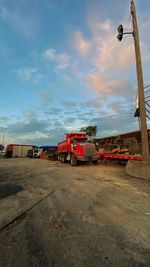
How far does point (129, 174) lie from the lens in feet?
39.4

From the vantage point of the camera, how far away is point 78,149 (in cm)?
1958

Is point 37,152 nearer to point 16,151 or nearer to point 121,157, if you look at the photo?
point 16,151

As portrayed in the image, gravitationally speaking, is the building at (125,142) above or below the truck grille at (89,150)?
above

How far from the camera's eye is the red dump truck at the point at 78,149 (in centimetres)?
1894


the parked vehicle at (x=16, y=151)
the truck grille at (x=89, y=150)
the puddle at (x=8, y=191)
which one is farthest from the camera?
the parked vehicle at (x=16, y=151)

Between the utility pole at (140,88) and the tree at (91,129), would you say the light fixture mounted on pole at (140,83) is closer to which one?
the utility pole at (140,88)

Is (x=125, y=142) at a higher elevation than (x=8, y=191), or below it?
higher

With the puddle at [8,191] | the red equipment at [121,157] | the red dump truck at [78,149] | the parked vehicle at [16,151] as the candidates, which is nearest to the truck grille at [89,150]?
the red dump truck at [78,149]

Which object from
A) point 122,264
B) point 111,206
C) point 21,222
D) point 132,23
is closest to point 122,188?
point 111,206

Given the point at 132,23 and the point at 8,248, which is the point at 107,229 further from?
the point at 132,23

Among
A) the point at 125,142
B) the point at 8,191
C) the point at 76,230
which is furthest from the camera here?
the point at 125,142

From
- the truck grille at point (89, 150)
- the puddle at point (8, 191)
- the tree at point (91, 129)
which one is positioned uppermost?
the tree at point (91, 129)

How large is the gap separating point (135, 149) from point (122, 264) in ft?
46.3

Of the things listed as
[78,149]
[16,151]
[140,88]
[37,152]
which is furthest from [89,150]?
[16,151]
